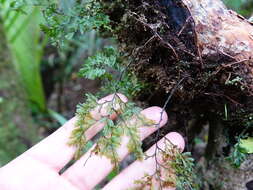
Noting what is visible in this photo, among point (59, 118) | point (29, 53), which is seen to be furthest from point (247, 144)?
point (29, 53)

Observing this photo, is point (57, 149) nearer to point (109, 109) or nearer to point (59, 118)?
point (109, 109)

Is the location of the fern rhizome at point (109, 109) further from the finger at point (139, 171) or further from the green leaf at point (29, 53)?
the green leaf at point (29, 53)

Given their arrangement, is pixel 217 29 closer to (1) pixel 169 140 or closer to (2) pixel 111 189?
(1) pixel 169 140

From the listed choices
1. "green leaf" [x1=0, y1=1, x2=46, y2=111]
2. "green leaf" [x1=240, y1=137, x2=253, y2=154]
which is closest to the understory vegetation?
"green leaf" [x1=240, y1=137, x2=253, y2=154]

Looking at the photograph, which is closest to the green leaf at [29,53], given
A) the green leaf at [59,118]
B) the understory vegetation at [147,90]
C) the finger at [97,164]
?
the green leaf at [59,118]

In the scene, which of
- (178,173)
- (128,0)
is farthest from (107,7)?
(178,173)
